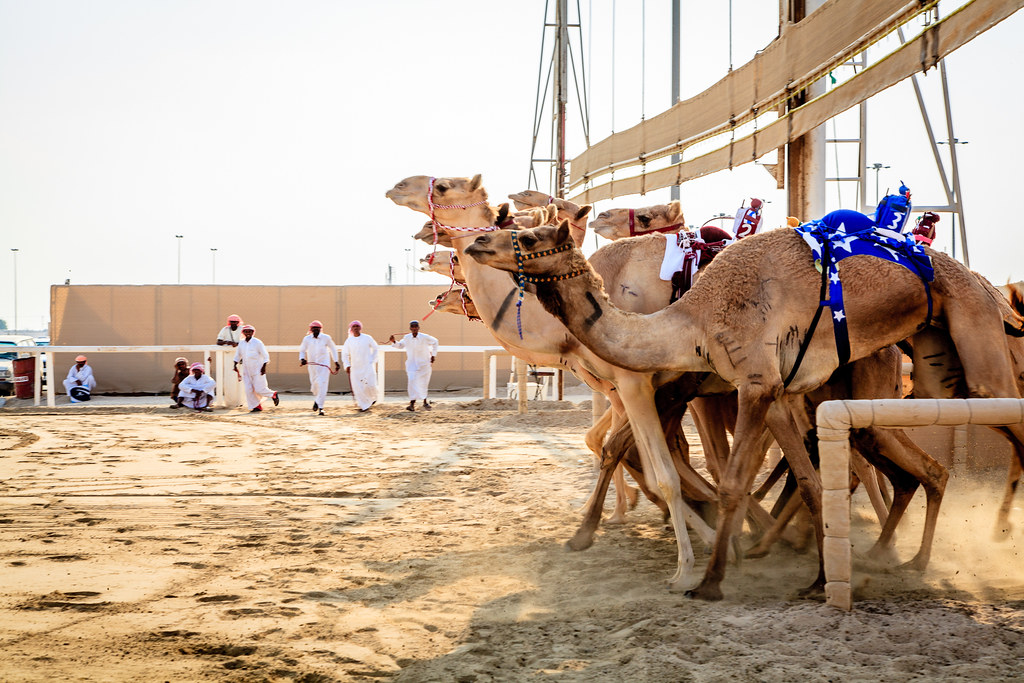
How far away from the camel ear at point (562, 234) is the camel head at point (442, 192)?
81.5 inches

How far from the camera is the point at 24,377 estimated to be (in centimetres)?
2264

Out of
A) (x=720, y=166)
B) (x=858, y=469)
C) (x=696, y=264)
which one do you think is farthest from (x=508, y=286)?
(x=720, y=166)

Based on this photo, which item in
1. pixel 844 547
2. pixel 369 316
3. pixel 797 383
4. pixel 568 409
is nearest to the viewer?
pixel 844 547

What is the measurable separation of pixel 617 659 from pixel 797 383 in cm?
192

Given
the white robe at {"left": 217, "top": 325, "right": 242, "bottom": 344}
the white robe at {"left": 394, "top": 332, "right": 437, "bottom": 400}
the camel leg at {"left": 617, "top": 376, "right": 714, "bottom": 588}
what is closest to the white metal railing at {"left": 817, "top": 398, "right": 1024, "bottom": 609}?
the camel leg at {"left": 617, "top": 376, "right": 714, "bottom": 588}

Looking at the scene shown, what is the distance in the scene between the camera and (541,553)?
6.03 m

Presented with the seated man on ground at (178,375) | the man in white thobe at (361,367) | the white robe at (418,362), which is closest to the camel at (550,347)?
the man in white thobe at (361,367)

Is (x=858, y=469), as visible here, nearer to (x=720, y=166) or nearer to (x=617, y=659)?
(x=617, y=659)

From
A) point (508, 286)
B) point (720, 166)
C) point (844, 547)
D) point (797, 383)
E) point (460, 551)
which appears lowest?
point (460, 551)

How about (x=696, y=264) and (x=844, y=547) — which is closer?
(x=844, y=547)

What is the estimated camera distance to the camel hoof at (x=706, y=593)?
4.70m

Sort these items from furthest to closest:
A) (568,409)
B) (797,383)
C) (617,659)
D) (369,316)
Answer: (369,316) → (568,409) → (797,383) → (617,659)

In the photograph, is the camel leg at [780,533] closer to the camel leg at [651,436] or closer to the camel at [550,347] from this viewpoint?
the camel at [550,347]

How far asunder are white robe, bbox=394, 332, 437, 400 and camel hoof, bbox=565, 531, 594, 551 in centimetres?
1269
